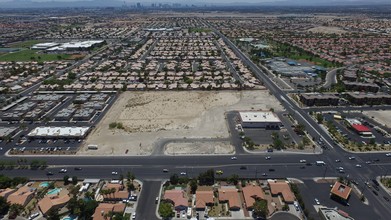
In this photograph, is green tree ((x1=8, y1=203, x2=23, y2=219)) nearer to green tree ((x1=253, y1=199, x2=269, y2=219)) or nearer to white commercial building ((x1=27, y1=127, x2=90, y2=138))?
white commercial building ((x1=27, y1=127, x2=90, y2=138))

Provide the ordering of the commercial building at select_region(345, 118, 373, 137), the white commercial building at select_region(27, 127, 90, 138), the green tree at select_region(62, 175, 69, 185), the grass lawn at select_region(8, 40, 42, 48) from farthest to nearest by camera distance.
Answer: the grass lawn at select_region(8, 40, 42, 48), the commercial building at select_region(345, 118, 373, 137), the white commercial building at select_region(27, 127, 90, 138), the green tree at select_region(62, 175, 69, 185)

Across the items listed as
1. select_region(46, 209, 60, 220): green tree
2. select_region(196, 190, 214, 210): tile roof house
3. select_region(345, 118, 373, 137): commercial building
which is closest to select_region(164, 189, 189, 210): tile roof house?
select_region(196, 190, 214, 210): tile roof house

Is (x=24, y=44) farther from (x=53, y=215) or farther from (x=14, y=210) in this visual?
(x=53, y=215)

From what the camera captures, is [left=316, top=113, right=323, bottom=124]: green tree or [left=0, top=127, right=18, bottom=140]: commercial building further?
[left=316, top=113, right=323, bottom=124]: green tree

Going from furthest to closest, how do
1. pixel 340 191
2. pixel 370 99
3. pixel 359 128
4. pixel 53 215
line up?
pixel 370 99 → pixel 359 128 → pixel 340 191 → pixel 53 215

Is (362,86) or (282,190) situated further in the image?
(362,86)

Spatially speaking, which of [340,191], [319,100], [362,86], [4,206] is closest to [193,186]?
[340,191]

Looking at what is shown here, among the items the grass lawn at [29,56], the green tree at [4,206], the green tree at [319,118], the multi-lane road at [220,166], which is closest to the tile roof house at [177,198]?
the multi-lane road at [220,166]
